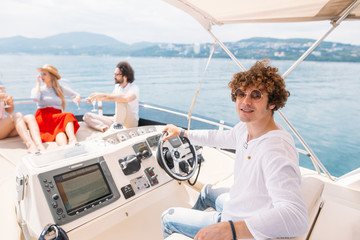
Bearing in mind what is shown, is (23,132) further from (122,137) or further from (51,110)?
(122,137)

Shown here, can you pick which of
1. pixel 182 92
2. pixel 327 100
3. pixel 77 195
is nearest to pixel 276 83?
pixel 77 195

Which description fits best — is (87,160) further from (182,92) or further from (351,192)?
(182,92)

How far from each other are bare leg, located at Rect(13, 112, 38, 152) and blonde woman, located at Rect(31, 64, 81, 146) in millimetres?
180

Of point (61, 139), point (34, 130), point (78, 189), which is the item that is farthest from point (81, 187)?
point (34, 130)

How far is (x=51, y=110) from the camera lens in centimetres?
287

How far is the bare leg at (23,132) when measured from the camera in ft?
7.88

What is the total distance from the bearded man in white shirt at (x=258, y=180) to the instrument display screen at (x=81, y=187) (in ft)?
1.47

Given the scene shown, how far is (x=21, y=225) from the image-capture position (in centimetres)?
119

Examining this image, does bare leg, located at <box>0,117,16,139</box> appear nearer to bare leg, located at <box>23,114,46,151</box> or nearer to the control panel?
bare leg, located at <box>23,114,46,151</box>

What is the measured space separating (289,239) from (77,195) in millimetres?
1082

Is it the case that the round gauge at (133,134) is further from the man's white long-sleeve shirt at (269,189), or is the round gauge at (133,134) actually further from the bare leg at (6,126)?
the bare leg at (6,126)

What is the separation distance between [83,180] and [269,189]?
1036 millimetres

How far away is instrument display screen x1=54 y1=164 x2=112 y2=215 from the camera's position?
125cm

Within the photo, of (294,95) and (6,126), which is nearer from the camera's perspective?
(6,126)
